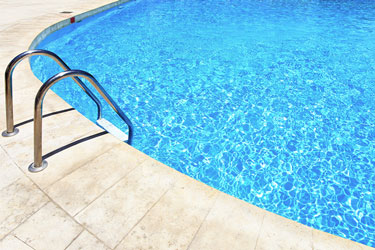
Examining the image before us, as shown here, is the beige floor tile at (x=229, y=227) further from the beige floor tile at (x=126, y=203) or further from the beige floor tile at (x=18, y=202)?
the beige floor tile at (x=18, y=202)

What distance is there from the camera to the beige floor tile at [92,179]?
108 inches

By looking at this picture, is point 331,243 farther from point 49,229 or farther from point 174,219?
point 49,229

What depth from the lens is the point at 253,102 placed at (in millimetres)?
6121

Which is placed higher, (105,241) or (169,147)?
(105,241)

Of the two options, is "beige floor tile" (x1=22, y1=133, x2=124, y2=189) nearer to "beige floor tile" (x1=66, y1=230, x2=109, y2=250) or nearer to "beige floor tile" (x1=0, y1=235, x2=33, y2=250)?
"beige floor tile" (x1=0, y1=235, x2=33, y2=250)

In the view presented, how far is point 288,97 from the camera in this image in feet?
20.8

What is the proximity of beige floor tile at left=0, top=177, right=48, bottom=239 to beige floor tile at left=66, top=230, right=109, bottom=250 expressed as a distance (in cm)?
60

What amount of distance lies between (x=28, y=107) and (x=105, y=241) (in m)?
2.98

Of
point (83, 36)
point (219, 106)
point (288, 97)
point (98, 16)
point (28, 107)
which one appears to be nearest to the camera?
point (28, 107)

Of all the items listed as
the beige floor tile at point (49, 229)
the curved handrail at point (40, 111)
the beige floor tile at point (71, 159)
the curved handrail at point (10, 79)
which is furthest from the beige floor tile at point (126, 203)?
the curved handrail at point (10, 79)

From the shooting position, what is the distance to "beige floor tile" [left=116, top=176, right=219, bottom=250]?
2.39 m

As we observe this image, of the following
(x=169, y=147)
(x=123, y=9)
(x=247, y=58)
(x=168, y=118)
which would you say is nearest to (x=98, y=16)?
(x=123, y=9)

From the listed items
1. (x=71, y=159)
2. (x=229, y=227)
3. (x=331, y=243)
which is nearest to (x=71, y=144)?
(x=71, y=159)

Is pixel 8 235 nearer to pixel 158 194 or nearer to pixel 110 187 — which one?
pixel 110 187
